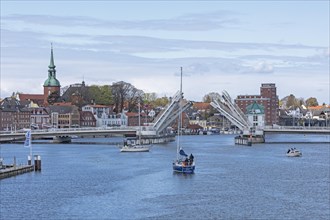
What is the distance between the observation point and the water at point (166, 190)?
29.0m

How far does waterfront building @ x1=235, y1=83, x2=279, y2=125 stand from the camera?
132500 millimetres

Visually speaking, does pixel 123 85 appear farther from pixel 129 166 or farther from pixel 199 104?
pixel 129 166

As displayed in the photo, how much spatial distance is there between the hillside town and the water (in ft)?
117

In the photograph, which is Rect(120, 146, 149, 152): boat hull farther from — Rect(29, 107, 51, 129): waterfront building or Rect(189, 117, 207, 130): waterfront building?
Rect(189, 117, 207, 130): waterfront building

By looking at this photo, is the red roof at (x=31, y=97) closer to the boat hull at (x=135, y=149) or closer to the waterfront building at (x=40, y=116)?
the waterfront building at (x=40, y=116)

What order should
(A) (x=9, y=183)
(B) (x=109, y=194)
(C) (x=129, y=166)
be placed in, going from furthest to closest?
(C) (x=129, y=166)
(A) (x=9, y=183)
(B) (x=109, y=194)

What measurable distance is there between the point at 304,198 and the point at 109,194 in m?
8.18

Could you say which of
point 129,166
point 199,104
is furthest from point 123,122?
point 129,166

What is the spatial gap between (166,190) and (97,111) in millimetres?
78208

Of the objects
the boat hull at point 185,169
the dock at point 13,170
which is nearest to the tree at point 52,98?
the dock at point 13,170

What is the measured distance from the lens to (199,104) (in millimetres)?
153625

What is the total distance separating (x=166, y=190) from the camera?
3553cm

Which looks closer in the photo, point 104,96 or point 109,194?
point 109,194

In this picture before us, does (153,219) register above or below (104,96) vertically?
below
